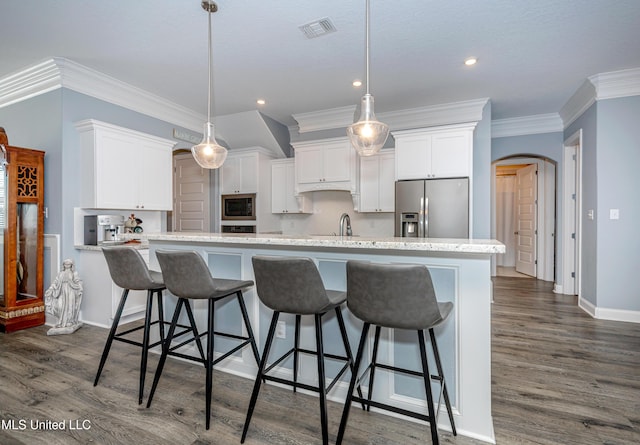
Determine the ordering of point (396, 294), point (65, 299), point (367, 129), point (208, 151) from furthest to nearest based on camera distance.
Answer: point (65, 299), point (208, 151), point (367, 129), point (396, 294)

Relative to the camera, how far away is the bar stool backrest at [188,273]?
6.32ft

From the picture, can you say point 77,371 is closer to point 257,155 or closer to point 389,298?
point 389,298

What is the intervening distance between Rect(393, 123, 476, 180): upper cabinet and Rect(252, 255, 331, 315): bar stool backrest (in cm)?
304

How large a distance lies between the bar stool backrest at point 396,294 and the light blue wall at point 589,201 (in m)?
3.72

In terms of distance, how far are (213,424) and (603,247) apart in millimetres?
4451

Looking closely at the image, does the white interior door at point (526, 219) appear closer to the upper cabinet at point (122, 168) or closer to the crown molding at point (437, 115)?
the crown molding at point (437, 115)

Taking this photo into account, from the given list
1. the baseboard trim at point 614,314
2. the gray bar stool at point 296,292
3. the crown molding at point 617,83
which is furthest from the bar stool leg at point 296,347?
the crown molding at point 617,83

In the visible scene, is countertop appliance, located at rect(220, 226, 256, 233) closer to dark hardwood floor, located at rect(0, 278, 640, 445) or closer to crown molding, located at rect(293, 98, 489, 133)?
crown molding, located at rect(293, 98, 489, 133)

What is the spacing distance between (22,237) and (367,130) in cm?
381

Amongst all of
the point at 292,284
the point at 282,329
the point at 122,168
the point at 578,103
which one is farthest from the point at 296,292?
the point at 578,103

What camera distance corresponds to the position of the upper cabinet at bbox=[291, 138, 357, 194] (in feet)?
15.9

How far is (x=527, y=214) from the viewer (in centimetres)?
659

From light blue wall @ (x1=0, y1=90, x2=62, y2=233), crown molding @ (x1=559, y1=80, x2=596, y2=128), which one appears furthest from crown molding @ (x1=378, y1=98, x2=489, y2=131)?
light blue wall @ (x1=0, y1=90, x2=62, y2=233)

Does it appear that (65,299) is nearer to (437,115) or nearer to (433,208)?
(433,208)
